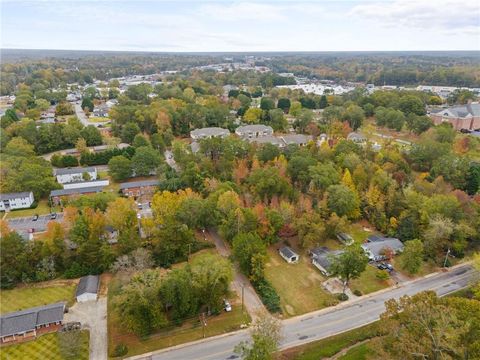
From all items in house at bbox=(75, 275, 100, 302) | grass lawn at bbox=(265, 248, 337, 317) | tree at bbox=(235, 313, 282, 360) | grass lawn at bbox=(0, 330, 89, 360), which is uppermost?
tree at bbox=(235, 313, 282, 360)

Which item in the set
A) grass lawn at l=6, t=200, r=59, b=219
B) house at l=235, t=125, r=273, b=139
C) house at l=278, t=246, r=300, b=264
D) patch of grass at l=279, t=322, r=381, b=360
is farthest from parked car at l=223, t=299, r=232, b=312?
house at l=235, t=125, r=273, b=139

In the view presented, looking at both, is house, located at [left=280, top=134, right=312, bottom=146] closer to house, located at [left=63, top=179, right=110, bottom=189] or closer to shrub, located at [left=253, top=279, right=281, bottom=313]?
house, located at [left=63, top=179, right=110, bottom=189]

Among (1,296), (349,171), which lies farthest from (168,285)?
(349,171)

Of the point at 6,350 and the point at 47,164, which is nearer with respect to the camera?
the point at 6,350

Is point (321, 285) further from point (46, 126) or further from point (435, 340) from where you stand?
point (46, 126)

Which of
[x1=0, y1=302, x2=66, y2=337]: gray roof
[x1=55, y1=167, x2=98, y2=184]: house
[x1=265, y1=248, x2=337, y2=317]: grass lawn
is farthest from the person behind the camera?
[x1=55, y1=167, x2=98, y2=184]: house

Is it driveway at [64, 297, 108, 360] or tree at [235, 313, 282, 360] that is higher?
tree at [235, 313, 282, 360]

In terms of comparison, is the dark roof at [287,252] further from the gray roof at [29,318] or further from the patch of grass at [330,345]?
the gray roof at [29,318]

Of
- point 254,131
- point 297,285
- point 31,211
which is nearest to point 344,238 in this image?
point 297,285
